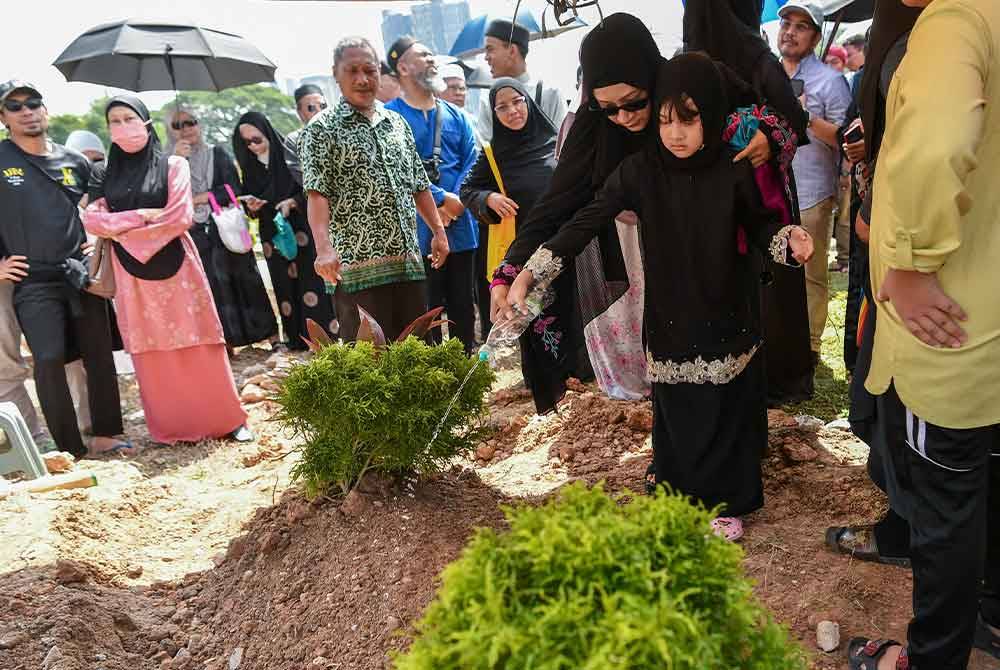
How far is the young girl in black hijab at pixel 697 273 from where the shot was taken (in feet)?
7.75

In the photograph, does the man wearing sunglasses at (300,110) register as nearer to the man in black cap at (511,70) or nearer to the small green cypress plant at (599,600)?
the man in black cap at (511,70)

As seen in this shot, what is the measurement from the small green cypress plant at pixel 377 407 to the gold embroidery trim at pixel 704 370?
71cm

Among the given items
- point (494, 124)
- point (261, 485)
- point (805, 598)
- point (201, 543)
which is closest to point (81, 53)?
point (494, 124)

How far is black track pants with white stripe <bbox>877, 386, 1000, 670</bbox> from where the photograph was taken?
67.4 inches

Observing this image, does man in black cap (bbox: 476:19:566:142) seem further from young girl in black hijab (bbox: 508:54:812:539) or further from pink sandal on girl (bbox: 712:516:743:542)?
pink sandal on girl (bbox: 712:516:743:542)

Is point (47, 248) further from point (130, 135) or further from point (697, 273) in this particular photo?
point (697, 273)

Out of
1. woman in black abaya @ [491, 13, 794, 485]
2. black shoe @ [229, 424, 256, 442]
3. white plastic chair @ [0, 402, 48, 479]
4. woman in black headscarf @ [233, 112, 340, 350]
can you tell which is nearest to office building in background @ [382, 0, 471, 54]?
woman in black headscarf @ [233, 112, 340, 350]

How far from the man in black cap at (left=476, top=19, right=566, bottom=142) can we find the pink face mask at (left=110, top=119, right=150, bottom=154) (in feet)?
6.52

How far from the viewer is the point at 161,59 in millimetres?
6395

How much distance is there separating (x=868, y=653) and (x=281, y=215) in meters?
5.43

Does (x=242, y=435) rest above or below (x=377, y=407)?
below

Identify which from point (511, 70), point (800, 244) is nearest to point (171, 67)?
point (511, 70)

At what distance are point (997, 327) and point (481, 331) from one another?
507cm

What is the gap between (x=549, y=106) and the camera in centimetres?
495
